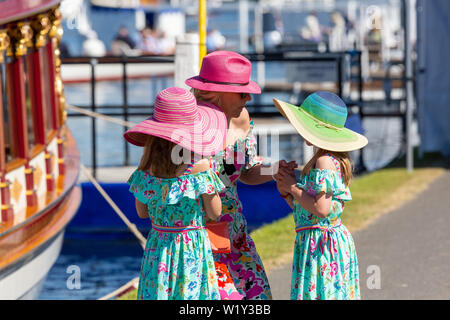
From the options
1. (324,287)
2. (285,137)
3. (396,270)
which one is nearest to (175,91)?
(324,287)

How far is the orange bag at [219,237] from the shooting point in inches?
162

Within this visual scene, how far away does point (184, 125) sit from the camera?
4.03 meters

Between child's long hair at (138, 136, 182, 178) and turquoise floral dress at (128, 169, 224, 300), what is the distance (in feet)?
0.12

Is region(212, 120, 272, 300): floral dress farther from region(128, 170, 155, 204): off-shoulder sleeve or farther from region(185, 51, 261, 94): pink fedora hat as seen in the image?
region(128, 170, 155, 204): off-shoulder sleeve

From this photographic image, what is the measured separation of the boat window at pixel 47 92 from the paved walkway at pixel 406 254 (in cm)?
292

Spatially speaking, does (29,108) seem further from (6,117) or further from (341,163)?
(341,163)

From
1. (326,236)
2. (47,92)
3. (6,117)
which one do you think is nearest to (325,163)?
(326,236)

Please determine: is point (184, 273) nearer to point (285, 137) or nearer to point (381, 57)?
point (285, 137)

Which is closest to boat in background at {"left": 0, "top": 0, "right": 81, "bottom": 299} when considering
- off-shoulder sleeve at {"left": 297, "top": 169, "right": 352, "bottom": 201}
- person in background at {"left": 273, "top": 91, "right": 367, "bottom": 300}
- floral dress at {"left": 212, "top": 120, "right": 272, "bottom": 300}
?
floral dress at {"left": 212, "top": 120, "right": 272, "bottom": 300}

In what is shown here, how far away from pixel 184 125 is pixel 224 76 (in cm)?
40

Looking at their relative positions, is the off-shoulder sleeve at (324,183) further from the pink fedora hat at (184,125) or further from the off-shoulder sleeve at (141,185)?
the off-shoulder sleeve at (141,185)

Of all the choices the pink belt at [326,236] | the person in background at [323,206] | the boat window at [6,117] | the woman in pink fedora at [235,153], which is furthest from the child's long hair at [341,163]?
the boat window at [6,117]
